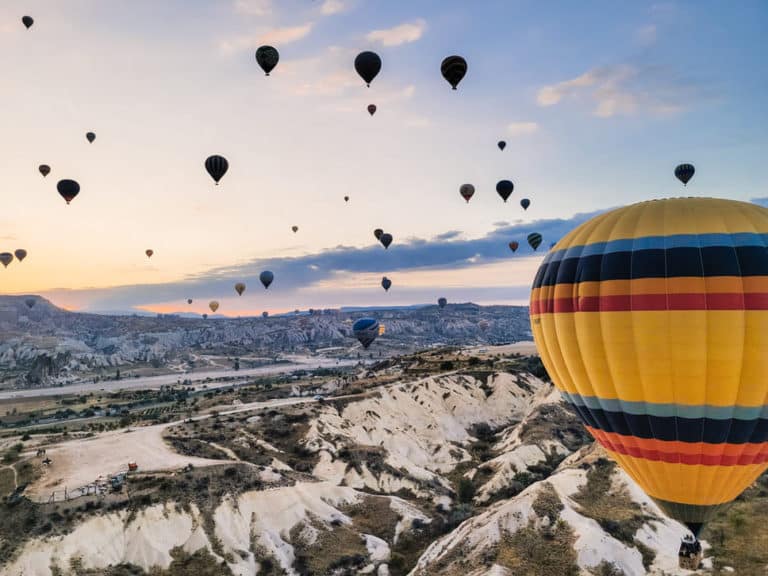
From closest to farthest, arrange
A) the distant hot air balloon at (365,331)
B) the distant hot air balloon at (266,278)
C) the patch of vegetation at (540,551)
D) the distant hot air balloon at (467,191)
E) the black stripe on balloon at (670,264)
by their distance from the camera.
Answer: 1. the black stripe on balloon at (670,264)
2. the patch of vegetation at (540,551)
3. the distant hot air balloon at (467,191)
4. the distant hot air balloon at (365,331)
5. the distant hot air balloon at (266,278)

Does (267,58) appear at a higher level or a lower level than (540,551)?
higher

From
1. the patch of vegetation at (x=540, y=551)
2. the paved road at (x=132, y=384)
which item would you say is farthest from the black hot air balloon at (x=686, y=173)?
the paved road at (x=132, y=384)

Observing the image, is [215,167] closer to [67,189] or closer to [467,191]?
[67,189]

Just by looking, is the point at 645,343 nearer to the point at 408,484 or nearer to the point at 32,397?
the point at 408,484

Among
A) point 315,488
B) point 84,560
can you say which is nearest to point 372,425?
point 315,488

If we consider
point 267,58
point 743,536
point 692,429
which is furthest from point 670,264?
point 267,58

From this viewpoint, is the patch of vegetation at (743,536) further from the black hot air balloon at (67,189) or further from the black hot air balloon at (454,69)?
the black hot air balloon at (67,189)
